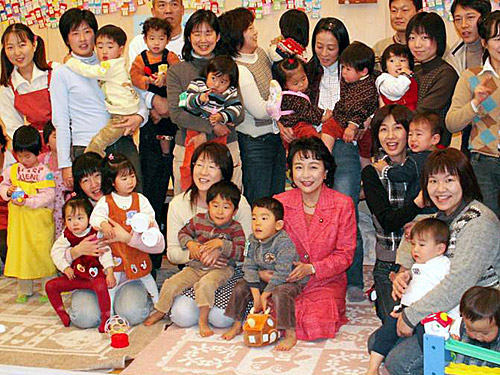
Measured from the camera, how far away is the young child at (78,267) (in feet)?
11.3

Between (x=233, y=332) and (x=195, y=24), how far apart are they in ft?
4.98

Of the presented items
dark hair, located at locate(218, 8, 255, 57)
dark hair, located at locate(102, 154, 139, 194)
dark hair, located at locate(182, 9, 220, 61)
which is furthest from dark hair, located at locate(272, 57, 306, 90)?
dark hair, located at locate(102, 154, 139, 194)

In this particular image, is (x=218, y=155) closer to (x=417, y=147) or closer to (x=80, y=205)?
(x=80, y=205)

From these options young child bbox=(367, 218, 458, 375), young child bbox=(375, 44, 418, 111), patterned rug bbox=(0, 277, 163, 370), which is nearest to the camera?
young child bbox=(367, 218, 458, 375)

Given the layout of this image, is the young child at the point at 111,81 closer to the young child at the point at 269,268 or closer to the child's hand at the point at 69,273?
the child's hand at the point at 69,273

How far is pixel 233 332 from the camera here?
327 cm

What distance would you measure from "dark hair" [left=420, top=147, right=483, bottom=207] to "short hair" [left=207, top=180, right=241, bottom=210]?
0.91m

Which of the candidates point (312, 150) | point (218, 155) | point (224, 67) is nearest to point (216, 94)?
point (224, 67)

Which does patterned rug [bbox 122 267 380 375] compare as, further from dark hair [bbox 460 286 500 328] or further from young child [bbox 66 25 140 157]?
young child [bbox 66 25 140 157]

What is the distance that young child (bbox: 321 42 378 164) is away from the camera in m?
3.59

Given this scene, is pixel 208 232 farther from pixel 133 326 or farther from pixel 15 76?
pixel 15 76

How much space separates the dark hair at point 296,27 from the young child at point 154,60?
618 mm

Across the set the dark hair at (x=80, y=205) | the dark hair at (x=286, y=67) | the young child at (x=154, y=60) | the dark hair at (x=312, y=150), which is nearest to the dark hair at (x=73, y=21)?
the young child at (x=154, y=60)

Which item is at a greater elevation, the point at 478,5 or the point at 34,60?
the point at 478,5
